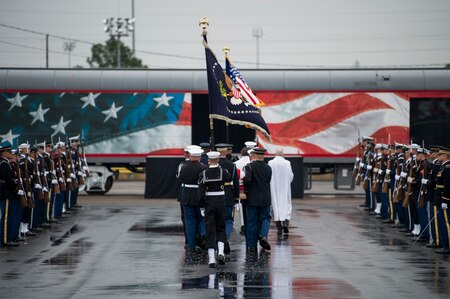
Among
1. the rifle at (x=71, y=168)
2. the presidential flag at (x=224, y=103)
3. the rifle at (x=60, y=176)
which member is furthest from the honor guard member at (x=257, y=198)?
the rifle at (x=71, y=168)

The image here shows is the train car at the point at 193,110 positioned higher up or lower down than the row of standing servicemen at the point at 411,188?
higher up

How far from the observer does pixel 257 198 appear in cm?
1675

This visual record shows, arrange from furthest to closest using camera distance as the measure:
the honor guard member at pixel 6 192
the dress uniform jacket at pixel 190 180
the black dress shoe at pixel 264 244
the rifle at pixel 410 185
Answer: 1. the rifle at pixel 410 185
2. the honor guard member at pixel 6 192
3. the black dress shoe at pixel 264 244
4. the dress uniform jacket at pixel 190 180

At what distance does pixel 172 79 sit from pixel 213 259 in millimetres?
18956

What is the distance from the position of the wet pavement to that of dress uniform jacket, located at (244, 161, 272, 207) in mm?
882

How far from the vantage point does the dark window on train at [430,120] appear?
33250 millimetres

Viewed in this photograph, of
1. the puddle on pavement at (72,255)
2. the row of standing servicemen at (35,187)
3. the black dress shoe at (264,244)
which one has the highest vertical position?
A: the row of standing servicemen at (35,187)

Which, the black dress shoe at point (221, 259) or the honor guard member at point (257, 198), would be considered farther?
the honor guard member at point (257, 198)

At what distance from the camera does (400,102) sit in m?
33.4

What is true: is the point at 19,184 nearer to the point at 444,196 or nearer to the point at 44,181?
the point at 44,181

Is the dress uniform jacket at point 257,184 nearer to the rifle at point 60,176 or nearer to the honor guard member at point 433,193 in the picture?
the honor guard member at point 433,193

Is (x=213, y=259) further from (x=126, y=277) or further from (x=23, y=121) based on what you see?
(x=23, y=121)

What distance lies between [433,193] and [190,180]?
4.30 m

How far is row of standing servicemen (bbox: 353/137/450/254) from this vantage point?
55.1ft
